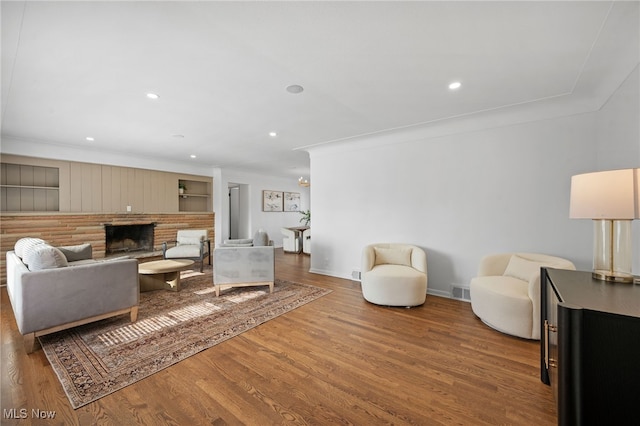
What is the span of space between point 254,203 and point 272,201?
2.57ft

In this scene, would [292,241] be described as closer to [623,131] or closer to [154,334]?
[154,334]

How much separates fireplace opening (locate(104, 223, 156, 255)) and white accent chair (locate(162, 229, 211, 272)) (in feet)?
3.64

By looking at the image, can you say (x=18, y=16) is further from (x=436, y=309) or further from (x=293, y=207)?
(x=293, y=207)

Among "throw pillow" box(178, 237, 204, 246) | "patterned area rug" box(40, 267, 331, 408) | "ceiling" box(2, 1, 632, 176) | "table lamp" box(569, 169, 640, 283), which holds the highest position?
"ceiling" box(2, 1, 632, 176)

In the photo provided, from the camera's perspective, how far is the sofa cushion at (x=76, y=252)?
397 cm

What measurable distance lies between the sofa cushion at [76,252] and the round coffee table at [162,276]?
3.65 feet

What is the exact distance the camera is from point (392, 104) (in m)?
2.98

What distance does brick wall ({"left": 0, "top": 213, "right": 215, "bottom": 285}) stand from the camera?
4211 millimetres

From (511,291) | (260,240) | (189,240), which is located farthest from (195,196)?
(511,291)

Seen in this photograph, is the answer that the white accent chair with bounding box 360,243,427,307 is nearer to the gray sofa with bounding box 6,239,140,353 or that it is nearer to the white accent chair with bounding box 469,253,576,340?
the white accent chair with bounding box 469,253,576,340

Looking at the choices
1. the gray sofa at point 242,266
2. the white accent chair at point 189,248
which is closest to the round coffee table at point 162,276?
the gray sofa at point 242,266

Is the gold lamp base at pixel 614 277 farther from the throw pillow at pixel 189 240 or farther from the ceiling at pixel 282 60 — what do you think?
the throw pillow at pixel 189 240

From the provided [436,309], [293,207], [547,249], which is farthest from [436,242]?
[293,207]

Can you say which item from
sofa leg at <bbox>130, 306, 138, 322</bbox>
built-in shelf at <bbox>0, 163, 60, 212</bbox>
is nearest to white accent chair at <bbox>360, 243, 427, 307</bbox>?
sofa leg at <bbox>130, 306, 138, 322</bbox>
